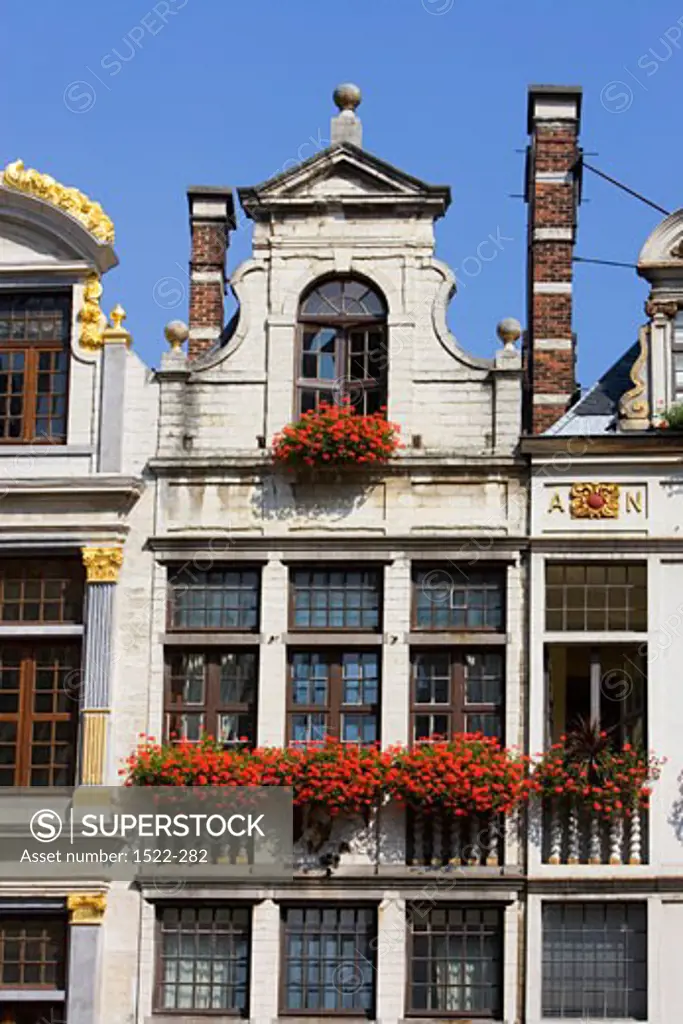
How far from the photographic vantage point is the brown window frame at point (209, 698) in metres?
23.3

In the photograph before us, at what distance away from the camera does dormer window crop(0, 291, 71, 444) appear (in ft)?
79.3

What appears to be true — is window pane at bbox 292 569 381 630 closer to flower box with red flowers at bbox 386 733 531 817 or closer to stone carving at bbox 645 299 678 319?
flower box with red flowers at bbox 386 733 531 817

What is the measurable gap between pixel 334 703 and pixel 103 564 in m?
2.59

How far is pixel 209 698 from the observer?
2334cm

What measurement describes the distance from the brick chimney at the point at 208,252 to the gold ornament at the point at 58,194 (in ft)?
5.37

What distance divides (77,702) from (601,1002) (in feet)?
18.6

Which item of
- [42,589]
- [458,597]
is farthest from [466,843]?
[42,589]

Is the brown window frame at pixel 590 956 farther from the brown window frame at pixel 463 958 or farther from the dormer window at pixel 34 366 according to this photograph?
the dormer window at pixel 34 366

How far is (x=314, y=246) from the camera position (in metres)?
24.2

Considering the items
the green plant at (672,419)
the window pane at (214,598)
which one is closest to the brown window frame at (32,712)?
the window pane at (214,598)

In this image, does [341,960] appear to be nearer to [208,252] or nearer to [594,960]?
[594,960]

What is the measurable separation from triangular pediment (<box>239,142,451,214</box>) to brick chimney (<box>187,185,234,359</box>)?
156 cm

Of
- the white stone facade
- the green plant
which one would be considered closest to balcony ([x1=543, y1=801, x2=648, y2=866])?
the white stone facade

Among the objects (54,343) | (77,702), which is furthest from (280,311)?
(77,702)
